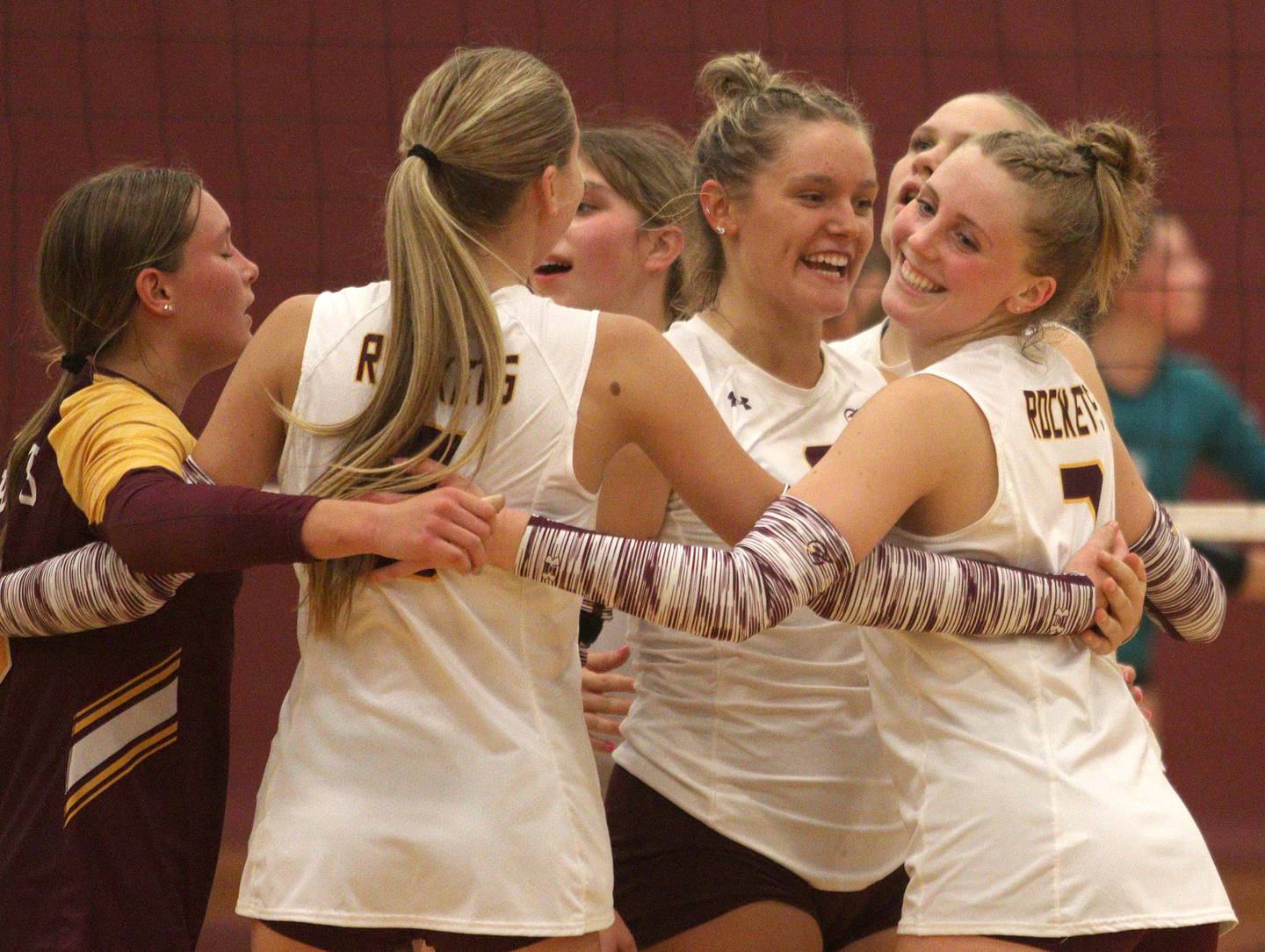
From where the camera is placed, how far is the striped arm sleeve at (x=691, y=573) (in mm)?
2039

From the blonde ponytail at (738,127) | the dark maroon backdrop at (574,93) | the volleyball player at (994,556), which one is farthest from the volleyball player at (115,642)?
the dark maroon backdrop at (574,93)

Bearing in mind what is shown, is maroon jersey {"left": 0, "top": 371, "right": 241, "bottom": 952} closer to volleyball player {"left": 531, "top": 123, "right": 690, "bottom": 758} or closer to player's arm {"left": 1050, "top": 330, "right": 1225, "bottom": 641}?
volleyball player {"left": 531, "top": 123, "right": 690, "bottom": 758}

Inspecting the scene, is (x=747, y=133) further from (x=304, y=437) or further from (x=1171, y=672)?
(x=1171, y=672)

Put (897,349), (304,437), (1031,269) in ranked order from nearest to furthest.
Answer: (304,437) → (1031,269) → (897,349)

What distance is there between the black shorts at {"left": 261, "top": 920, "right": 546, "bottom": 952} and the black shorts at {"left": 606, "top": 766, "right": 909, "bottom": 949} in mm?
536

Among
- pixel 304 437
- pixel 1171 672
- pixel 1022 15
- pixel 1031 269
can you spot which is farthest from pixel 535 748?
pixel 1022 15

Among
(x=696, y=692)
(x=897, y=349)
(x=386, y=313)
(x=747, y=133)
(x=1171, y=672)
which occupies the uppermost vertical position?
(x=747, y=133)

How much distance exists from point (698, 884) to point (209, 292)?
1.21 meters

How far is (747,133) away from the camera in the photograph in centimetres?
278

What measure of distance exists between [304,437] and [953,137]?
1636 millimetres

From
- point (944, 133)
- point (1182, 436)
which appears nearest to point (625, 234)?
point (944, 133)

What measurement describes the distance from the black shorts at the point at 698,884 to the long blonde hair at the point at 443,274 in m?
0.74

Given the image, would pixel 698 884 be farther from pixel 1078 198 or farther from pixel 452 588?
pixel 1078 198

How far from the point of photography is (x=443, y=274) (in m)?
2.11
